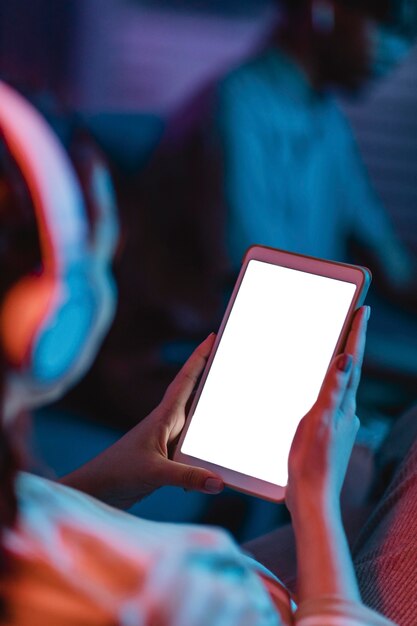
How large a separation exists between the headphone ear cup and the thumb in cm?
20

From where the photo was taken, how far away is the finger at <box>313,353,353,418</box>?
64 centimetres

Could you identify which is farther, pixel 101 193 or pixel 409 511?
pixel 101 193

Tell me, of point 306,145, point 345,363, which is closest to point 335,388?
point 345,363

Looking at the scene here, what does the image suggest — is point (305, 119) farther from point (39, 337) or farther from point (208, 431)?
point (208, 431)

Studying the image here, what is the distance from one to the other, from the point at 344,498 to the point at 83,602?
2.22ft

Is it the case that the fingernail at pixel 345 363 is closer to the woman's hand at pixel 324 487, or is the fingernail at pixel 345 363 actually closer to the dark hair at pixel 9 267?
the woman's hand at pixel 324 487

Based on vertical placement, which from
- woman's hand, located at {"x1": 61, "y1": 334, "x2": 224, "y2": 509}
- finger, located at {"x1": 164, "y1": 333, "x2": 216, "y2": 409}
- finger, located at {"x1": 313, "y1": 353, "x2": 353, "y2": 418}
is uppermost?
finger, located at {"x1": 313, "y1": 353, "x2": 353, "y2": 418}

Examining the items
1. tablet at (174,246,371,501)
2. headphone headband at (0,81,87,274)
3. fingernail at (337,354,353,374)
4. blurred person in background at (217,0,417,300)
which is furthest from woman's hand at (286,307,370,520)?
blurred person in background at (217,0,417,300)

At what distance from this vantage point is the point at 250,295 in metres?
0.88

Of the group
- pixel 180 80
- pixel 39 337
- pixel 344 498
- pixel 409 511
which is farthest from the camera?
pixel 180 80

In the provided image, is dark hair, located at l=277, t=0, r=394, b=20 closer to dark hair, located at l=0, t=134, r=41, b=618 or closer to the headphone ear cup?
the headphone ear cup

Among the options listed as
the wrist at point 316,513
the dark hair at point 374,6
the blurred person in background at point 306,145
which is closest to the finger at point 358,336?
the wrist at point 316,513

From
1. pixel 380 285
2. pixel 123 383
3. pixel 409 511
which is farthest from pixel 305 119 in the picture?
pixel 409 511

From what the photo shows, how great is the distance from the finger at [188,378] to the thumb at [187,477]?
0.26 feet
